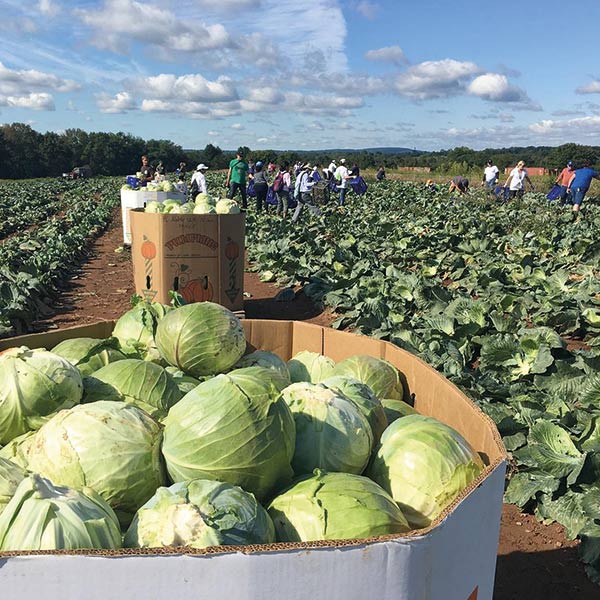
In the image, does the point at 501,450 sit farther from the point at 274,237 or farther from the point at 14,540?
the point at 274,237

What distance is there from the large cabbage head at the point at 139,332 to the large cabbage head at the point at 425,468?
1.48 metres

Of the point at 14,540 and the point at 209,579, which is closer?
the point at 209,579

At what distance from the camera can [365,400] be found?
88.7 inches

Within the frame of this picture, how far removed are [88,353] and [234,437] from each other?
1260 millimetres

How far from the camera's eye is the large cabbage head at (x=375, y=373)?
8.86 ft

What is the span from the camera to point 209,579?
1.15 m

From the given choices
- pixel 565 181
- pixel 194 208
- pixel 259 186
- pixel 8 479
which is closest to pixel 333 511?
pixel 8 479

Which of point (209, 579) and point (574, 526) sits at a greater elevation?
point (209, 579)

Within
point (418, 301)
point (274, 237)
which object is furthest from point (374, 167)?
point (418, 301)

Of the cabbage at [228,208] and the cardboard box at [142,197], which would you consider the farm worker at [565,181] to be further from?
the cabbage at [228,208]

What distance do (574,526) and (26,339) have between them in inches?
129

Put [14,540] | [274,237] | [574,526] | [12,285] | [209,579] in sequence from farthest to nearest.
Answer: [274,237]
[12,285]
[574,526]
[14,540]
[209,579]

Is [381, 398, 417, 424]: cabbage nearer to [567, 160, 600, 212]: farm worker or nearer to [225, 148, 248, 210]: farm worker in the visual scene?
[225, 148, 248, 210]: farm worker

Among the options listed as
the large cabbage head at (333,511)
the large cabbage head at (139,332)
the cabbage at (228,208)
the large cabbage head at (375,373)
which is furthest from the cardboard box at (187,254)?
the large cabbage head at (333,511)
